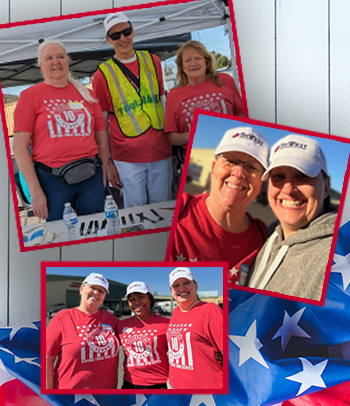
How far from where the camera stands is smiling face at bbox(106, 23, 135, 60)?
1467 mm

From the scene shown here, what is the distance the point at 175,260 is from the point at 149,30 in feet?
1.87

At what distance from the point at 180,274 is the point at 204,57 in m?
0.54

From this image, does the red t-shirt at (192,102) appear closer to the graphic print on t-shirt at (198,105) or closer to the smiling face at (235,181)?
the graphic print on t-shirt at (198,105)

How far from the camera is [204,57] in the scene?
1.49m

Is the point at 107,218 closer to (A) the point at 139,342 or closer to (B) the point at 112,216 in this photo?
(B) the point at 112,216

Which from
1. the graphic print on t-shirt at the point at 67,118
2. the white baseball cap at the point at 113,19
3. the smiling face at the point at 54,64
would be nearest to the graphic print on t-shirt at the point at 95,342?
the graphic print on t-shirt at the point at 67,118

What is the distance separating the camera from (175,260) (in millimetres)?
1442

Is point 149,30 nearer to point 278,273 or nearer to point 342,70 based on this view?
A: point 342,70

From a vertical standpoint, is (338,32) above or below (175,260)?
above

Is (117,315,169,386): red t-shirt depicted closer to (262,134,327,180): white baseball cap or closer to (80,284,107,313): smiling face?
(80,284,107,313): smiling face

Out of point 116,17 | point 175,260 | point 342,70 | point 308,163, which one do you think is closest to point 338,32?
point 342,70

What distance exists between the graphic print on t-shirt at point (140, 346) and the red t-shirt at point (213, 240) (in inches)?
8.1

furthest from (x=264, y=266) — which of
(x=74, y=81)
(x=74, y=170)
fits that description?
(x=74, y=81)

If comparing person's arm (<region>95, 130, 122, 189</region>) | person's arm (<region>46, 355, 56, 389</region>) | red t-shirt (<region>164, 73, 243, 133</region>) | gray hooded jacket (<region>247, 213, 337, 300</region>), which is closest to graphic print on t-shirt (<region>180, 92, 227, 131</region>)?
red t-shirt (<region>164, 73, 243, 133</region>)
